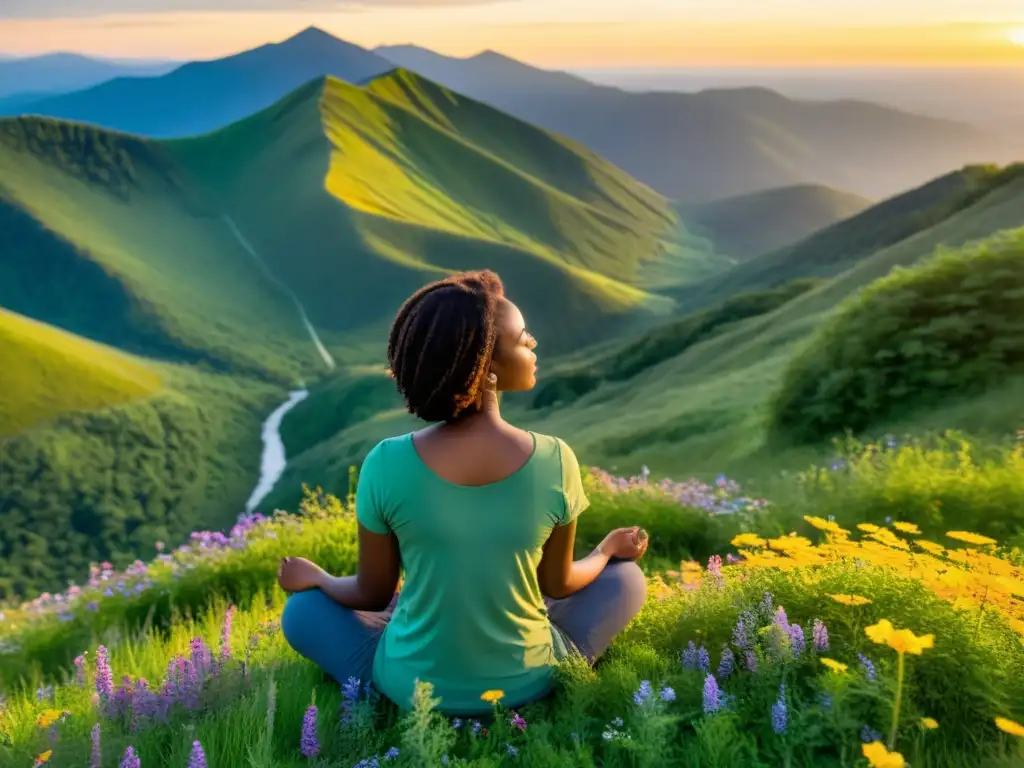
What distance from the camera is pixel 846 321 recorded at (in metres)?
15.8

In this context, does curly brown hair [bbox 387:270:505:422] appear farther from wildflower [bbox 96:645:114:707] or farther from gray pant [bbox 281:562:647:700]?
wildflower [bbox 96:645:114:707]

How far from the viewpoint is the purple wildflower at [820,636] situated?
148 inches

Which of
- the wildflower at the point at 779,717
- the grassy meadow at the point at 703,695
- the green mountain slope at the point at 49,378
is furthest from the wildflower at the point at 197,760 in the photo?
the green mountain slope at the point at 49,378

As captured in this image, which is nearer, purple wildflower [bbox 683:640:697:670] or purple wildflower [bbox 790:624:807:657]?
purple wildflower [bbox 790:624:807:657]

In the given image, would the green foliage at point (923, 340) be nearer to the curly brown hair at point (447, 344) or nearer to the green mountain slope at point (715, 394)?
the green mountain slope at point (715, 394)

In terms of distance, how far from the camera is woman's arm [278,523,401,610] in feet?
13.9

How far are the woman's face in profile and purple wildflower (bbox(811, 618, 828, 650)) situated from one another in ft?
5.64

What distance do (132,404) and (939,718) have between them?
331 feet

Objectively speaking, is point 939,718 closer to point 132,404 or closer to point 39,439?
point 39,439

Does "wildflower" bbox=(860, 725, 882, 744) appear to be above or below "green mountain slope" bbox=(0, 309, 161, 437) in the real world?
above

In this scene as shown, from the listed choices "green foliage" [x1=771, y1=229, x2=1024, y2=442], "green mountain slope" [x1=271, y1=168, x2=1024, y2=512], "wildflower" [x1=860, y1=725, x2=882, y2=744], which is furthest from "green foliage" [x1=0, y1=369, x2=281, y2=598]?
"wildflower" [x1=860, y1=725, x2=882, y2=744]

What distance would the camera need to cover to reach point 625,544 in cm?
477

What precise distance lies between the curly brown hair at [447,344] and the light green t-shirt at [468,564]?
1.16 ft

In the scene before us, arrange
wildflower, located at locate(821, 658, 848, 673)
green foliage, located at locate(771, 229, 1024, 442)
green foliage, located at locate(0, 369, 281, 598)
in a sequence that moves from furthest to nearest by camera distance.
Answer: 1. green foliage, located at locate(0, 369, 281, 598)
2. green foliage, located at locate(771, 229, 1024, 442)
3. wildflower, located at locate(821, 658, 848, 673)
